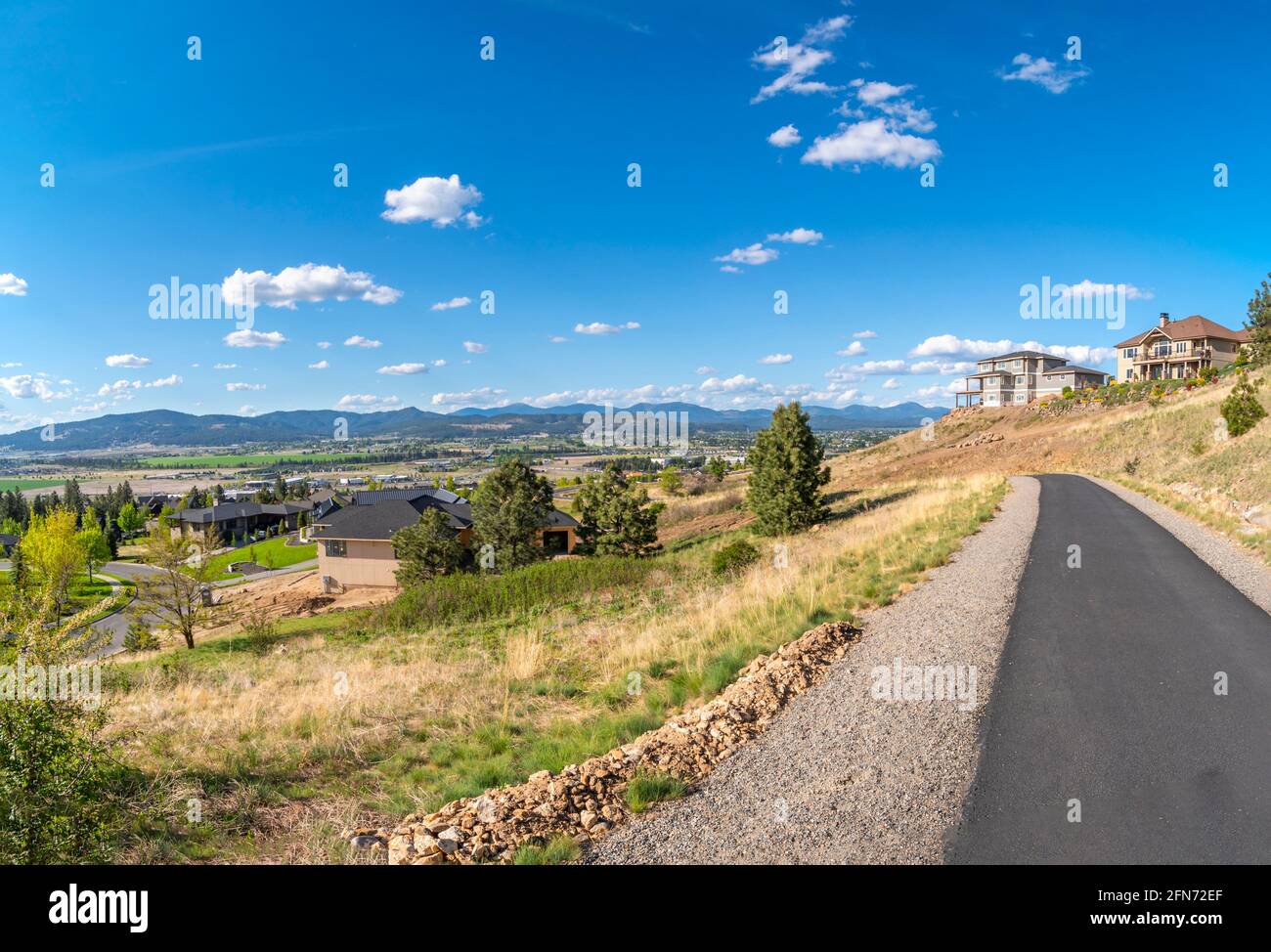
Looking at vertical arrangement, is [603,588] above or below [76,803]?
below

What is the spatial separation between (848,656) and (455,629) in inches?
516

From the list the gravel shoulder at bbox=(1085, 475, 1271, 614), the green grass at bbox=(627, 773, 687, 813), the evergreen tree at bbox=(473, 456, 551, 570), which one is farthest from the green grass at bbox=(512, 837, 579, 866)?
the evergreen tree at bbox=(473, 456, 551, 570)

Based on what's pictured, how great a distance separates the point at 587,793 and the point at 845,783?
220cm

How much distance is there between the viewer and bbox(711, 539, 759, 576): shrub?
20.2 metres

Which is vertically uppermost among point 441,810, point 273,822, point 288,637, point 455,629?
point 441,810

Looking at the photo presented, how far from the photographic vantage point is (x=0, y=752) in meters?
4.50

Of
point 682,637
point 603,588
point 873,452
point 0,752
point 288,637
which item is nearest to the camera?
point 0,752

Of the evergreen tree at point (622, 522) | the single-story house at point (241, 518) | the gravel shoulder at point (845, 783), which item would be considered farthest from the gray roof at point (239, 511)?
the gravel shoulder at point (845, 783)

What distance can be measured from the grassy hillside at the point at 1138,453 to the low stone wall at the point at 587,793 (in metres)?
13.4

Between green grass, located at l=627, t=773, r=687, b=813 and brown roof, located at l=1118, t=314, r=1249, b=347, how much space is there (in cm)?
9015

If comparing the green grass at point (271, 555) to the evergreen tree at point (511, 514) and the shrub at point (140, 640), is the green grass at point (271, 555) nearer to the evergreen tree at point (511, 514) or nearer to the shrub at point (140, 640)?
the shrub at point (140, 640)

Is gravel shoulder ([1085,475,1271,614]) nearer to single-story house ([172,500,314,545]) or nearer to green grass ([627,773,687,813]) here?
green grass ([627,773,687,813])
